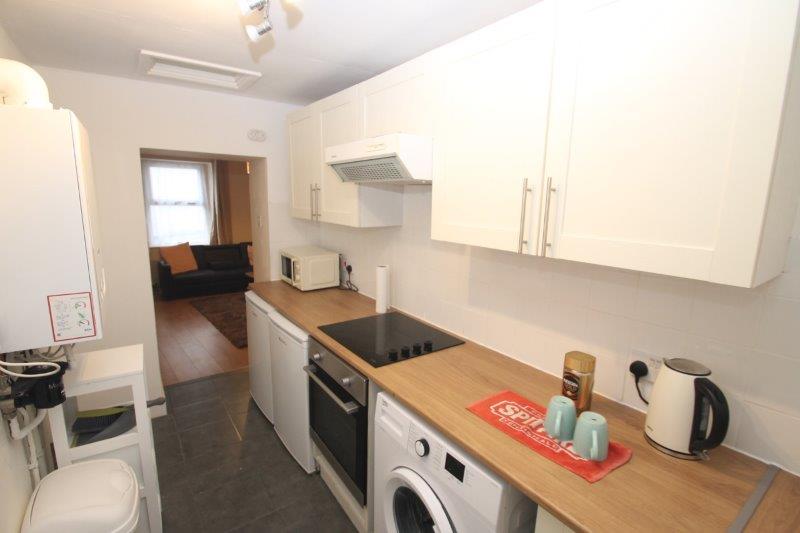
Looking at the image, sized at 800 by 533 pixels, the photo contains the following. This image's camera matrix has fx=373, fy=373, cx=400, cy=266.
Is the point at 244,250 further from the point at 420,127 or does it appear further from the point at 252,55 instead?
the point at 420,127

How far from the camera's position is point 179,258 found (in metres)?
5.89

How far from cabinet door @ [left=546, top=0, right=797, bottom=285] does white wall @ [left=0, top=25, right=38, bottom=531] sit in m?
1.90

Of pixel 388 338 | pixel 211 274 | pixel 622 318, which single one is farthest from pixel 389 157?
pixel 211 274

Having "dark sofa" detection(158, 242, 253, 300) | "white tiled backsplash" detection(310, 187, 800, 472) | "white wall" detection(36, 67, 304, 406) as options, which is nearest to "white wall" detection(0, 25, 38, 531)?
"white wall" detection(36, 67, 304, 406)

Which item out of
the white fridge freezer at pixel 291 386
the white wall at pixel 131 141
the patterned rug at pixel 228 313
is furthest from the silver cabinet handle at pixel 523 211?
the patterned rug at pixel 228 313

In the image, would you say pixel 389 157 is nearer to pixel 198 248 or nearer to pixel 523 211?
pixel 523 211

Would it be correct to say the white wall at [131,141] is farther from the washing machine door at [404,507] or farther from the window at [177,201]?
the window at [177,201]

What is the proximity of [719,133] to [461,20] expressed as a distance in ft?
3.81

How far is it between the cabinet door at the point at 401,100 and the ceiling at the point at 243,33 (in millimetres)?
179

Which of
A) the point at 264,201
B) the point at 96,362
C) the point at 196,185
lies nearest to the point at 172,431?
the point at 96,362

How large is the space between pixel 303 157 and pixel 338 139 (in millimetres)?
537

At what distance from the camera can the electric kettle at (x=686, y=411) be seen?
987 millimetres

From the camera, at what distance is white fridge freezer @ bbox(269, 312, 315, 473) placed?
6.73 feet

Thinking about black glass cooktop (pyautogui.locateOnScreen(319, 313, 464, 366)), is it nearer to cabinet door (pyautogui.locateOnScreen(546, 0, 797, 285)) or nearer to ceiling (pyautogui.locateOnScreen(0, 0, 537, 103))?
cabinet door (pyautogui.locateOnScreen(546, 0, 797, 285))
